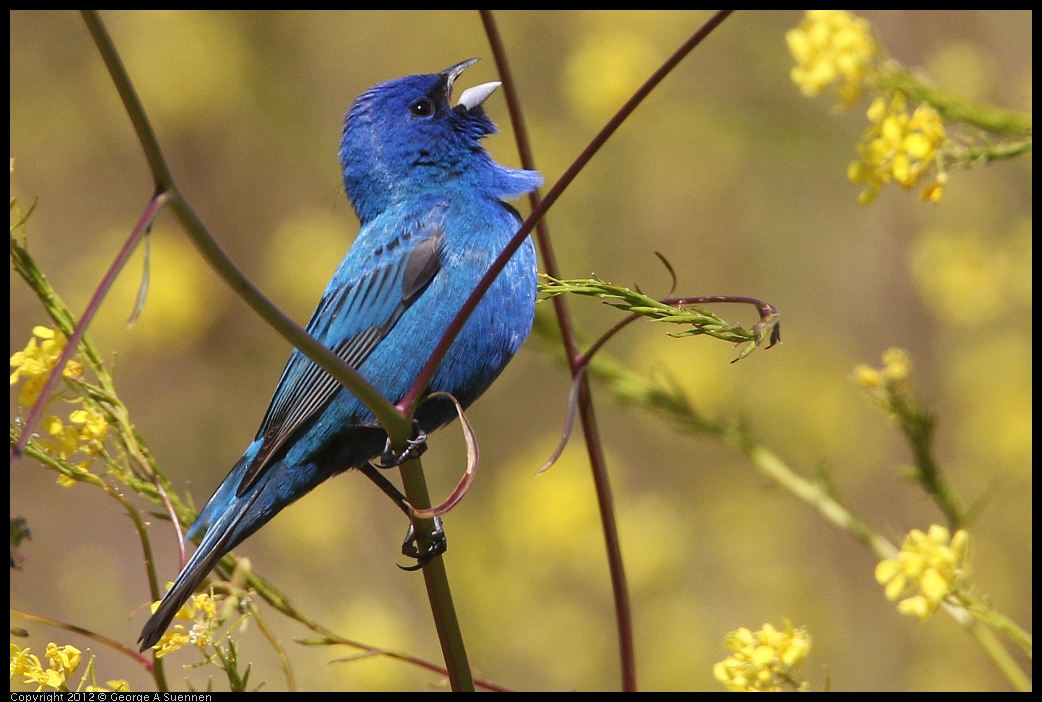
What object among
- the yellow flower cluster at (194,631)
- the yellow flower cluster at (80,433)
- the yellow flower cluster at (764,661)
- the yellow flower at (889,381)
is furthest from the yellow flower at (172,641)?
the yellow flower at (889,381)

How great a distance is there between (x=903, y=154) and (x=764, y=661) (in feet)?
3.54

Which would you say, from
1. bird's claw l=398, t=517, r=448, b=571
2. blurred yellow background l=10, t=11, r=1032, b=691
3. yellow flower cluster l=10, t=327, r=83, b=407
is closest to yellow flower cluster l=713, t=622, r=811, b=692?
bird's claw l=398, t=517, r=448, b=571

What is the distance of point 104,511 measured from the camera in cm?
819

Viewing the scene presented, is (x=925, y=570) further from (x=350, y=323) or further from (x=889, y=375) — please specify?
(x=350, y=323)

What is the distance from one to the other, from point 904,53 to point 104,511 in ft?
23.2

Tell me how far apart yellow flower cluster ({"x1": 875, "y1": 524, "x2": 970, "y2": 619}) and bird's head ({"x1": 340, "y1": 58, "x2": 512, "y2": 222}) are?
1917mm

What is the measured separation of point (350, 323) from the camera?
2.83m

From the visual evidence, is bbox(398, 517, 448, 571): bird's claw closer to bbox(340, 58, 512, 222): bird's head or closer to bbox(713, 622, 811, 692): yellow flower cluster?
bbox(713, 622, 811, 692): yellow flower cluster

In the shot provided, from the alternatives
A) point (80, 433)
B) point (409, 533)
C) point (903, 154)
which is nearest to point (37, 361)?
point (80, 433)

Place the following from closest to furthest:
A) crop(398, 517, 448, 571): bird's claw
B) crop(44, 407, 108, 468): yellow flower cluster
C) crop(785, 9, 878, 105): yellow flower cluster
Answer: crop(44, 407, 108, 468): yellow flower cluster → crop(398, 517, 448, 571): bird's claw → crop(785, 9, 878, 105): yellow flower cluster

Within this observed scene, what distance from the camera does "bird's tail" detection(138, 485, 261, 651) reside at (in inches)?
79.1

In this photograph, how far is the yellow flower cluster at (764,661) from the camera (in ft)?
5.00

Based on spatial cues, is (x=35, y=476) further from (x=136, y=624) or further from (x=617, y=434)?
(x=617, y=434)

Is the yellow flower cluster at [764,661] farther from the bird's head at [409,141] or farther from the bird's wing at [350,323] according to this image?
the bird's head at [409,141]
